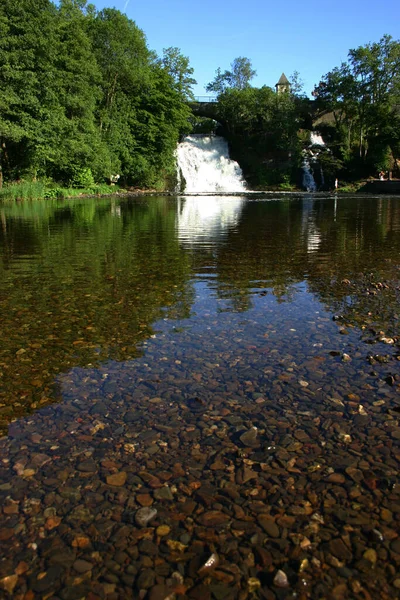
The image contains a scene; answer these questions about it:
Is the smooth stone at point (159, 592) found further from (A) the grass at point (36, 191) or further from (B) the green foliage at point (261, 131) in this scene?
(B) the green foliage at point (261, 131)

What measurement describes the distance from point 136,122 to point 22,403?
6222 centimetres

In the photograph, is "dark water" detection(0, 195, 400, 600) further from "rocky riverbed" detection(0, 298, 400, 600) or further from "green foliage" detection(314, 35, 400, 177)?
"green foliage" detection(314, 35, 400, 177)

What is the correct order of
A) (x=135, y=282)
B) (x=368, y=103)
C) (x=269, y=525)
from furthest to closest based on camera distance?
(x=368, y=103), (x=135, y=282), (x=269, y=525)

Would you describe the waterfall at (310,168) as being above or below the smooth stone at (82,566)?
above

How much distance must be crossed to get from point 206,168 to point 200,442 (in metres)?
71.0

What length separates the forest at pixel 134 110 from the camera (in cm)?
4094

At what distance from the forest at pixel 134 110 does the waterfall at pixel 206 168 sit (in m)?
2.55

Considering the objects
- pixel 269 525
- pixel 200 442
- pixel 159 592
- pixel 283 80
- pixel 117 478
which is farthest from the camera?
pixel 283 80

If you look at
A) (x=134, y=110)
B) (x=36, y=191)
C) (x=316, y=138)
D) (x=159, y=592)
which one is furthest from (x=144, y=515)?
(x=316, y=138)

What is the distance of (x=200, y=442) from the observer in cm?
386

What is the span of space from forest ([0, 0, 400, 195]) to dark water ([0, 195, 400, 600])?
37677mm

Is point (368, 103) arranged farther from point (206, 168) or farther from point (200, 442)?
point (200, 442)

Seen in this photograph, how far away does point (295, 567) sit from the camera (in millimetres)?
2639

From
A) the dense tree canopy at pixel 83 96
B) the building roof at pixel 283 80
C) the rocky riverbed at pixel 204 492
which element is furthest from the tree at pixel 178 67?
the rocky riverbed at pixel 204 492
